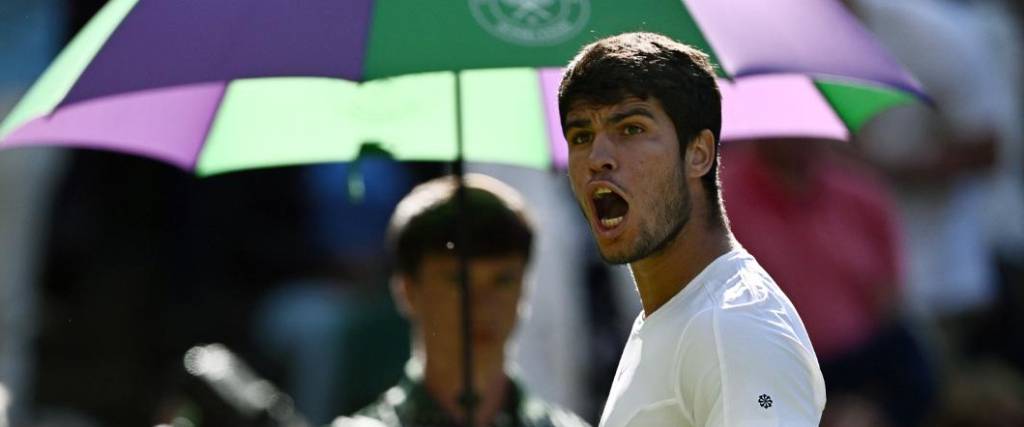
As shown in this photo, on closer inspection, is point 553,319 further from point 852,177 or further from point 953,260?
point 953,260

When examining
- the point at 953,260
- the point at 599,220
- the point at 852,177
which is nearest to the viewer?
the point at 599,220

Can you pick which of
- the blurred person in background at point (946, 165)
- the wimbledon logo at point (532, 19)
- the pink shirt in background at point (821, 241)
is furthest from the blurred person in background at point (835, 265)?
the wimbledon logo at point (532, 19)

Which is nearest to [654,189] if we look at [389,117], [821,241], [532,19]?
[532,19]

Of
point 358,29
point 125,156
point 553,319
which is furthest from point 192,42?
point 125,156

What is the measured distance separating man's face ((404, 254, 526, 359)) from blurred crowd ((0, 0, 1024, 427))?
185 centimetres

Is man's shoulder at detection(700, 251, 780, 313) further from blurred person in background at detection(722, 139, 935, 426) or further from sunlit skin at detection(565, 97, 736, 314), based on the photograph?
blurred person in background at detection(722, 139, 935, 426)

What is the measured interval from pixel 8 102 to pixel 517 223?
3019mm

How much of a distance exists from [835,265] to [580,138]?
11.5ft

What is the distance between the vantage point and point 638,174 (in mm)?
3424

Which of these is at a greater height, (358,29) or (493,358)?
(358,29)

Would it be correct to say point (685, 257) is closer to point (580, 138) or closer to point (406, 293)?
point (580, 138)

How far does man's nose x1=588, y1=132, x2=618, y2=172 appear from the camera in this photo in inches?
135

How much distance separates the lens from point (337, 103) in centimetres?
536

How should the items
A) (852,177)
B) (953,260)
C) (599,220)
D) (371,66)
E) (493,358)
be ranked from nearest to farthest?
(599,220) → (371,66) → (493,358) → (852,177) → (953,260)
